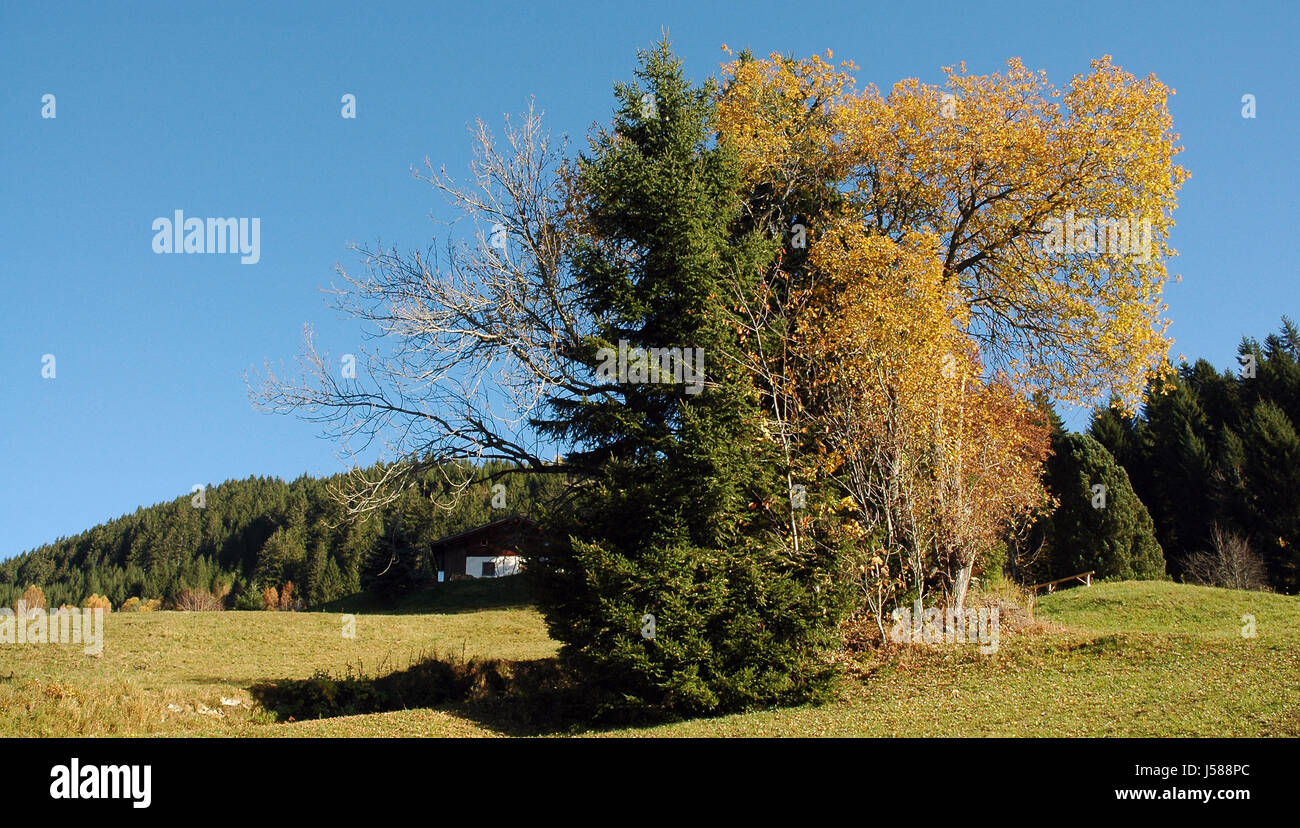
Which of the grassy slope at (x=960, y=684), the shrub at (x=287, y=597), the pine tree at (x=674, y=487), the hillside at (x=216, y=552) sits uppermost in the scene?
the pine tree at (x=674, y=487)

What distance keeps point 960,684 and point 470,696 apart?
944 centimetres

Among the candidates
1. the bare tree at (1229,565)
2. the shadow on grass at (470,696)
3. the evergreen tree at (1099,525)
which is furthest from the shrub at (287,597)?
the bare tree at (1229,565)

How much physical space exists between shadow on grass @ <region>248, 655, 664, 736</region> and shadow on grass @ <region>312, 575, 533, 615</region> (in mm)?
15081

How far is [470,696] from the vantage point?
17781 mm

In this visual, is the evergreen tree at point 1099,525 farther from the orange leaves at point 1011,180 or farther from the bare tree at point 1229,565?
the orange leaves at point 1011,180

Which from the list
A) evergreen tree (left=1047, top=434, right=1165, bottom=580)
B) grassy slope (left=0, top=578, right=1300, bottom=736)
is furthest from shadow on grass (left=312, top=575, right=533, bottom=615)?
evergreen tree (left=1047, top=434, right=1165, bottom=580)

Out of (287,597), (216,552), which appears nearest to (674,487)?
(287,597)

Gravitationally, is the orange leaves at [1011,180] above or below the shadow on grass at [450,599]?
above

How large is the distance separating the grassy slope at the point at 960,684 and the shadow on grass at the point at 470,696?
21.5 inches

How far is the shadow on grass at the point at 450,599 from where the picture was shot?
119 feet
